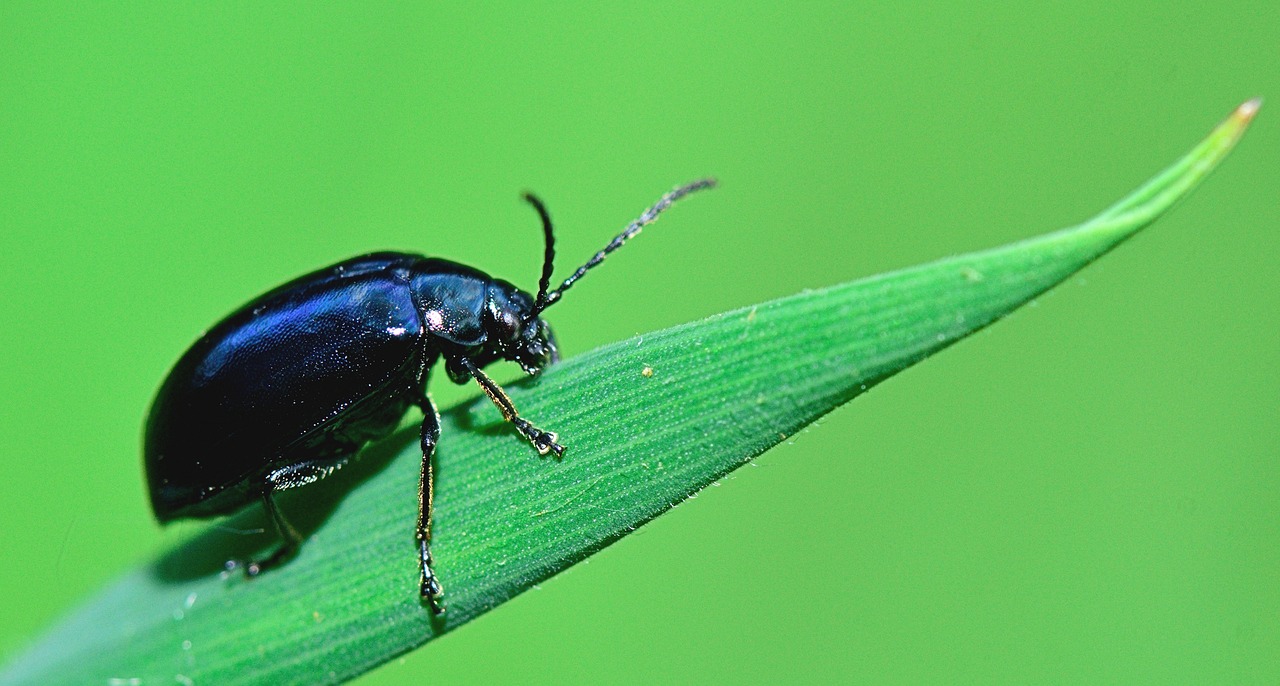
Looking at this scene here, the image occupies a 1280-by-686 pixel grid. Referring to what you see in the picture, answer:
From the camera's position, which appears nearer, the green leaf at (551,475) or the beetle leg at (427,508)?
the green leaf at (551,475)

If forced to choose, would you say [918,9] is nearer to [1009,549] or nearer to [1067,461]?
[1067,461]

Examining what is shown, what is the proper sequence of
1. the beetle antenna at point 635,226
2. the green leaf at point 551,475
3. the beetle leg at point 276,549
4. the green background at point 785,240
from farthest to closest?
the green background at point 785,240, the beetle antenna at point 635,226, the beetle leg at point 276,549, the green leaf at point 551,475

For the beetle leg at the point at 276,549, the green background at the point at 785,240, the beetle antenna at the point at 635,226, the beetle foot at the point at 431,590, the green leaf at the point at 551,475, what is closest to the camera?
the green leaf at the point at 551,475

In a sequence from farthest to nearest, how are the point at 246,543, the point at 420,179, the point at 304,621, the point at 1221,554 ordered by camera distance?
the point at 420,179 → the point at 1221,554 → the point at 246,543 → the point at 304,621

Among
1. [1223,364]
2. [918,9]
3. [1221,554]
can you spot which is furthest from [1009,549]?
[918,9]

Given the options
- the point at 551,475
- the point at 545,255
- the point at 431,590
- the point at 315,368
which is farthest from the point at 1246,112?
the point at 315,368

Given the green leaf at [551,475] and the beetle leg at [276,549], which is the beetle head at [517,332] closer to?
the green leaf at [551,475]

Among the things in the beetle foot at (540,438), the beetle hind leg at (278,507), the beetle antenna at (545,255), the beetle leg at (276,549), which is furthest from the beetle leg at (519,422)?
the beetle leg at (276,549)
